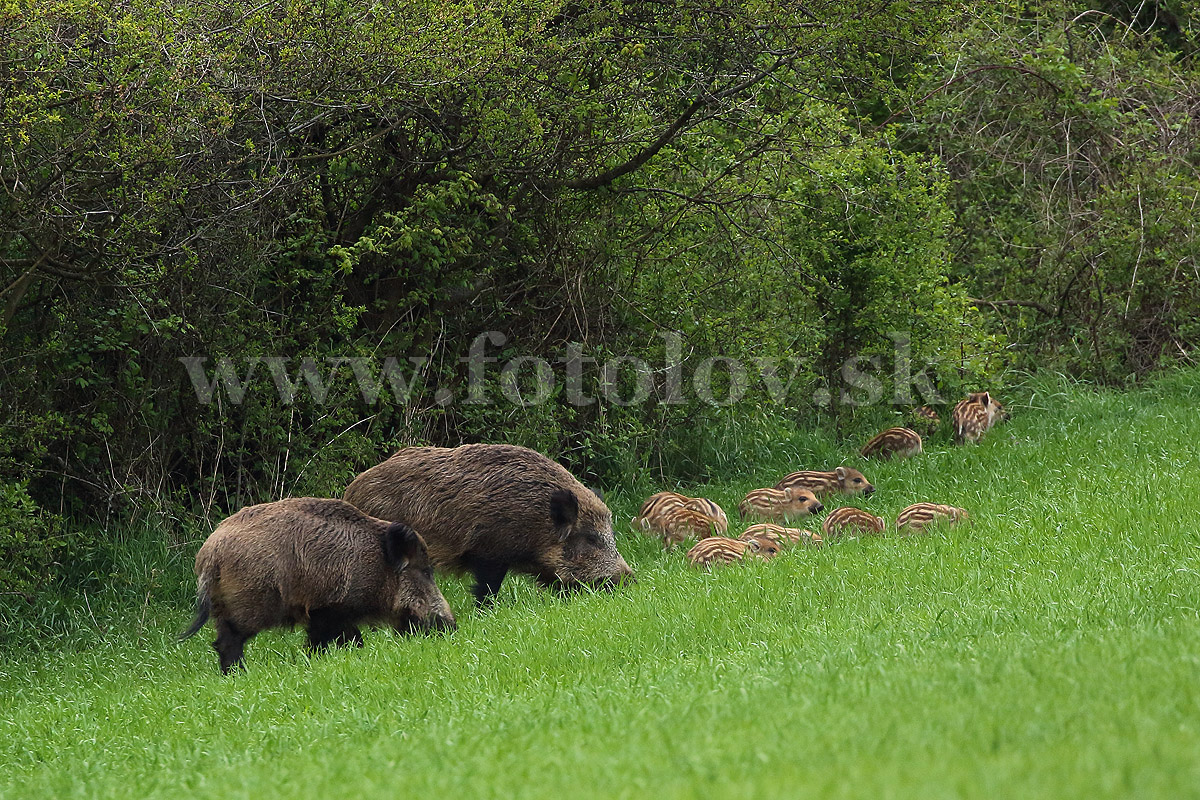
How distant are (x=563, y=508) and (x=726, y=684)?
456 cm

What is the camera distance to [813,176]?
15211 millimetres

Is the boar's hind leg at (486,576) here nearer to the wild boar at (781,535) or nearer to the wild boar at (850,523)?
the wild boar at (781,535)

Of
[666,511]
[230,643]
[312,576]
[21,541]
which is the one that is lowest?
[21,541]

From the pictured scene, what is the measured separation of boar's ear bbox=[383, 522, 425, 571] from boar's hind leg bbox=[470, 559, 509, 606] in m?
1.19

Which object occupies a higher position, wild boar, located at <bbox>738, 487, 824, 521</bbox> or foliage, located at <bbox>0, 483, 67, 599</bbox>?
wild boar, located at <bbox>738, 487, 824, 521</bbox>

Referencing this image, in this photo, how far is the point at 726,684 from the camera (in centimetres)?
636

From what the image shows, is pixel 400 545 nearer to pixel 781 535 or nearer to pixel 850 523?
pixel 781 535

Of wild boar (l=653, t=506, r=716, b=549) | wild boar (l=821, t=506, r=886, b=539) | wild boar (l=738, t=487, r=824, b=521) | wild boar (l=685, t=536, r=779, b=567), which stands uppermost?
wild boar (l=821, t=506, r=886, b=539)

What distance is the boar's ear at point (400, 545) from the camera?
964 cm

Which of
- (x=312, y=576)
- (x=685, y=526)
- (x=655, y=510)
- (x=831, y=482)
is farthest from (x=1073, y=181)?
(x=312, y=576)

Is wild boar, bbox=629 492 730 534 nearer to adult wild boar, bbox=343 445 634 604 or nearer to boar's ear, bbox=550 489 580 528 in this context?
adult wild boar, bbox=343 445 634 604

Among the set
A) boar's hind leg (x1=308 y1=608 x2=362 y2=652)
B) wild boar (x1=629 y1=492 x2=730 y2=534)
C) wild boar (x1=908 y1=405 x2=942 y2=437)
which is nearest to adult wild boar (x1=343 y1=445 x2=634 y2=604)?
boar's hind leg (x1=308 y1=608 x2=362 y2=652)

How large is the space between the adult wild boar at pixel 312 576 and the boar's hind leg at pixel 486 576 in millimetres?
996

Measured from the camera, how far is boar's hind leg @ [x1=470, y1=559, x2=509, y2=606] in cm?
1095
